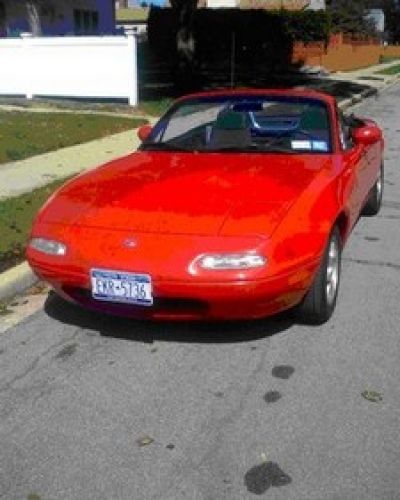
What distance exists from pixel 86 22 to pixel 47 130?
18.9 metres

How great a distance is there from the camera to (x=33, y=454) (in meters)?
3.28

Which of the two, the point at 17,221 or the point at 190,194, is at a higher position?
the point at 190,194

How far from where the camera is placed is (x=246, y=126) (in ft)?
18.9

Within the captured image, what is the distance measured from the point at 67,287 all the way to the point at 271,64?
95.4 ft

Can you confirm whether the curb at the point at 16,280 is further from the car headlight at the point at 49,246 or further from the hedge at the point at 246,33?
the hedge at the point at 246,33

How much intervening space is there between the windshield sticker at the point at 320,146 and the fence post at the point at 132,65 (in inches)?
421

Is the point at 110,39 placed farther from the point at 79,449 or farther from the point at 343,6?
the point at 343,6

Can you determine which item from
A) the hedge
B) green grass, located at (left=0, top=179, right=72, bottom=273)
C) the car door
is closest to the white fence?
green grass, located at (left=0, top=179, right=72, bottom=273)

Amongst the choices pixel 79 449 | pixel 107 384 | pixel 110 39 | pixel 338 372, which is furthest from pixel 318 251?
pixel 110 39

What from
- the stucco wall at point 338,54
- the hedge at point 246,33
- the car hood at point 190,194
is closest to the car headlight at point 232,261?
the car hood at point 190,194

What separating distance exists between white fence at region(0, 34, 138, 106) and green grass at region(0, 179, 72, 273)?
805cm

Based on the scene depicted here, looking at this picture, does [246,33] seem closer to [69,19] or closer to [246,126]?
→ [69,19]

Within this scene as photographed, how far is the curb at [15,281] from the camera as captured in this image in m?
5.22

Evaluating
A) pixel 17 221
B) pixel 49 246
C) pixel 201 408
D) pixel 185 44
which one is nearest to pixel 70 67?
pixel 185 44
